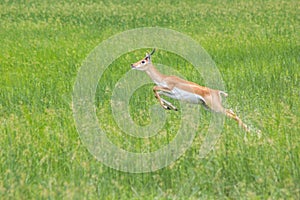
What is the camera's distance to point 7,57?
634 inches

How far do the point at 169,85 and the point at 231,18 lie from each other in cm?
1368

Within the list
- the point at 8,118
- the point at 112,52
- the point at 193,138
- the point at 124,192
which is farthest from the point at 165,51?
the point at 124,192

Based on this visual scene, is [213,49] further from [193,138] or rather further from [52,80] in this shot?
[193,138]

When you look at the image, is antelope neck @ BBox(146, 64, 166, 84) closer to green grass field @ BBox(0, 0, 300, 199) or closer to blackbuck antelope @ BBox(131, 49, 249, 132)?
blackbuck antelope @ BBox(131, 49, 249, 132)

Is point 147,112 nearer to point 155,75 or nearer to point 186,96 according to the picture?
point 155,75

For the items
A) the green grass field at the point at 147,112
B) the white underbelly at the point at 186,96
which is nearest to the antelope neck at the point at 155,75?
the white underbelly at the point at 186,96

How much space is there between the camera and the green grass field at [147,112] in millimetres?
7562

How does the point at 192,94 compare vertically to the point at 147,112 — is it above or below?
below

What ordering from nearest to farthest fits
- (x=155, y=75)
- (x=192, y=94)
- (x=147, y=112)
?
(x=192, y=94) → (x=155, y=75) → (x=147, y=112)

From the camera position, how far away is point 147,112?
10.6 m

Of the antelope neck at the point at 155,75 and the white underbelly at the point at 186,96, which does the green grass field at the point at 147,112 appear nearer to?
the white underbelly at the point at 186,96

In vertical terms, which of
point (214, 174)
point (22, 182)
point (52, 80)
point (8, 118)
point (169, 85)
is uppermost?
point (52, 80)

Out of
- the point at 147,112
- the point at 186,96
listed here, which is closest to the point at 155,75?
the point at 186,96

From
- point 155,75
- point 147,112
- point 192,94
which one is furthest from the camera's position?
point 147,112
